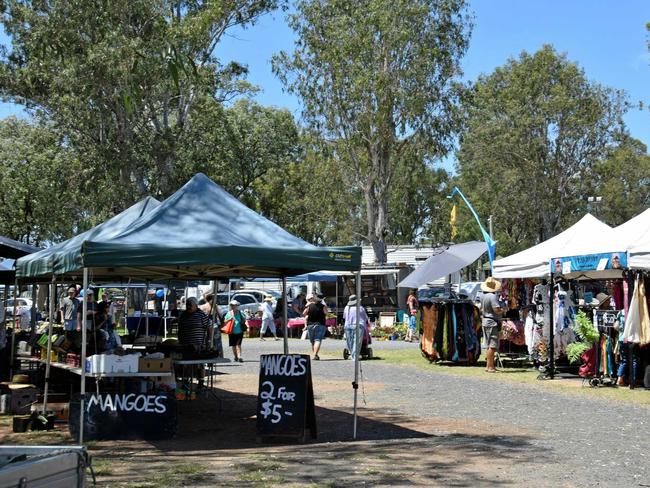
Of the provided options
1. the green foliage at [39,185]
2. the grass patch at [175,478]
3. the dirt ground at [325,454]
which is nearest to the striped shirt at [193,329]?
the dirt ground at [325,454]

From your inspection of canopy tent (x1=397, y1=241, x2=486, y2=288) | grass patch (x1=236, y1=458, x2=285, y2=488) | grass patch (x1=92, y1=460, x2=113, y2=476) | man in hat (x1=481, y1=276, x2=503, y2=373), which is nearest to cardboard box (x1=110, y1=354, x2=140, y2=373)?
grass patch (x1=92, y1=460, x2=113, y2=476)

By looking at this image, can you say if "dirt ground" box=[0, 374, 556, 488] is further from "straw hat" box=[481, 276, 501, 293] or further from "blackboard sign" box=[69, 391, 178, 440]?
"straw hat" box=[481, 276, 501, 293]

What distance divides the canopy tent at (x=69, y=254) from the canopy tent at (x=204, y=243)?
0.20 ft

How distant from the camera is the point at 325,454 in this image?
897cm

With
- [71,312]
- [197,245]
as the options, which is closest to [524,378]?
[71,312]

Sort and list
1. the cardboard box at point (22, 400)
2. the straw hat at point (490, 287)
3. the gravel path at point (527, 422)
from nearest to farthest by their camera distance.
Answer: the gravel path at point (527, 422)
the cardboard box at point (22, 400)
the straw hat at point (490, 287)

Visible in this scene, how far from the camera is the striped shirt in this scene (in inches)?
541

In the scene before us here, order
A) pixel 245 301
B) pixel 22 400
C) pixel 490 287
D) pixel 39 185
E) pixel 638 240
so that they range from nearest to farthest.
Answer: pixel 22 400 → pixel 638 240 → pixel 490 287 → pixel 245 301 → pixel 39 185

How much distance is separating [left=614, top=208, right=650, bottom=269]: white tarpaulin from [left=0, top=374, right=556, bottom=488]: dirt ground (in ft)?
15.7

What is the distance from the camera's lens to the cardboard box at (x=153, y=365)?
1043cm

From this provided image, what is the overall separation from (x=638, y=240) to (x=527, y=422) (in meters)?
5.05

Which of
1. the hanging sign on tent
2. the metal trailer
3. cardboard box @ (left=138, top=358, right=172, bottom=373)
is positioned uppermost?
the hanging sign on tent

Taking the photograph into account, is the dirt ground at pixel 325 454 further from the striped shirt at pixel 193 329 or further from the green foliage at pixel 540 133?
the green foliage at pixel 540 133

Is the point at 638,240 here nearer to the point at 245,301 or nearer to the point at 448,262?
the point at 448,262
